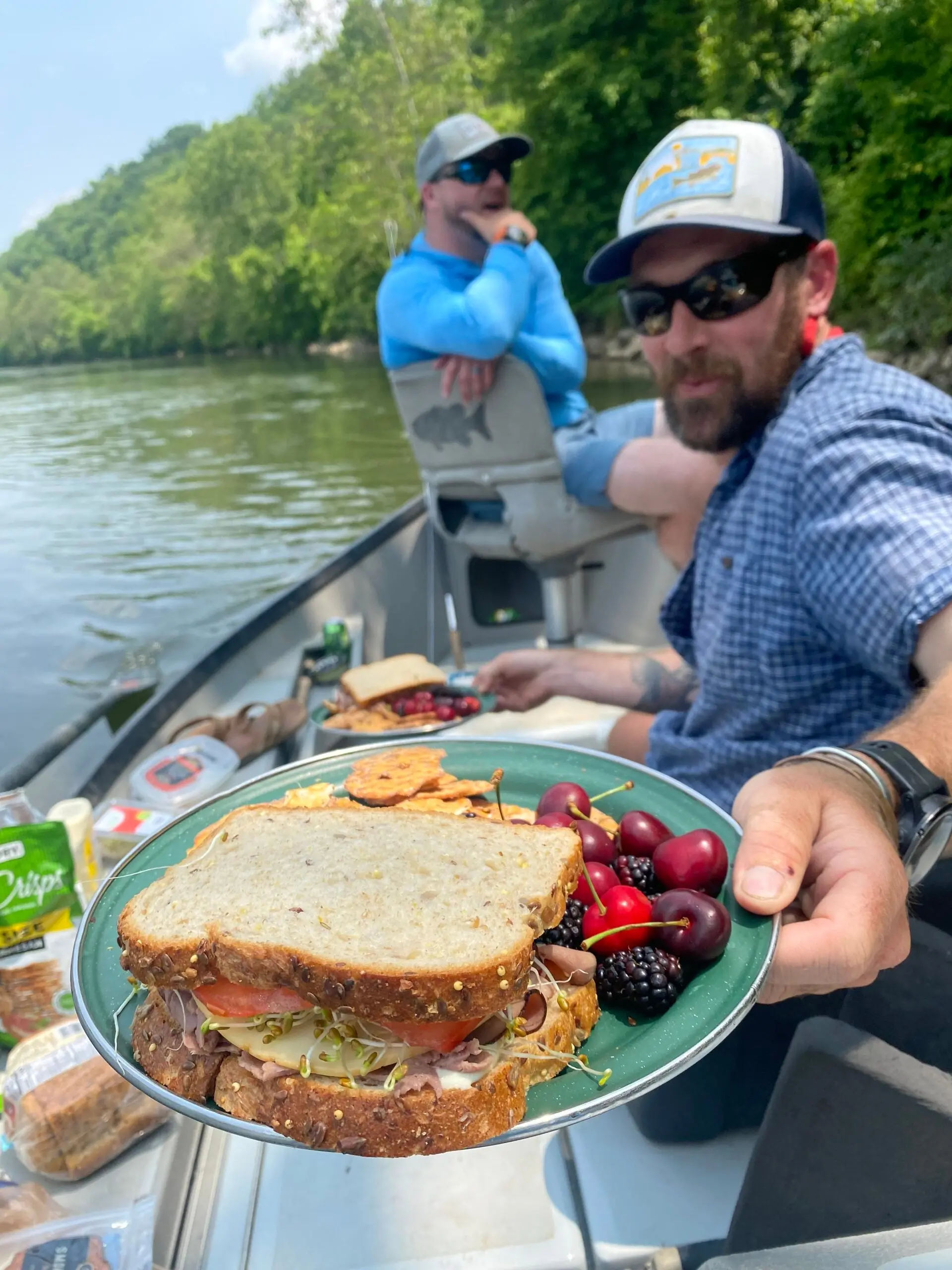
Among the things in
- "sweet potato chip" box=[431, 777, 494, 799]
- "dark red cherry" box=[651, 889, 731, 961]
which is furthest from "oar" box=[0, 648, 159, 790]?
"dark red cherry" box=[651, 889, 731, 961]

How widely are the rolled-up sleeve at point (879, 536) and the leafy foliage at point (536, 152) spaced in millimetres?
16056

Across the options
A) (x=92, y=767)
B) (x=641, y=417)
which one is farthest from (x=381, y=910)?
(x=641, y=417)

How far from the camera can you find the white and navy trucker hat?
2.04 meters

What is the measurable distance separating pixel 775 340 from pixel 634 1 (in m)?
30.8

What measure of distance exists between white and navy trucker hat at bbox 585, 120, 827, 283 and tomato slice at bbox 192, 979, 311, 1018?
6.11ft

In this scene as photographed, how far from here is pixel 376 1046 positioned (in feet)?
3.16

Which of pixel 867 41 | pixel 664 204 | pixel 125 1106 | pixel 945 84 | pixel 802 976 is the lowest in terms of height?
pixel 125 1106

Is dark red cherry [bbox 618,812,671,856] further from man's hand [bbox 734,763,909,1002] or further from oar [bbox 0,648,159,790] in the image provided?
oar [bbox 0,648,159,790]

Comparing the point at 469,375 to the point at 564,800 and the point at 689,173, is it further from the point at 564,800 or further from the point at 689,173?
the point at 564,800

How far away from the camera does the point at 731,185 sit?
2041 millimetres

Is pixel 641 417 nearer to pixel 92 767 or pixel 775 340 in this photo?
pixel 775 340

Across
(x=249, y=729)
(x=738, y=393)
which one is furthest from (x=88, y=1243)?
(x=738, y=393)

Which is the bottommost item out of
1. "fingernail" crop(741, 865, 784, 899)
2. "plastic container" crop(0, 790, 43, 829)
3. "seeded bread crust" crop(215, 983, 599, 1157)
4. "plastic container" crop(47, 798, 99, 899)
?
"plastic container" crop(47, 798, 99, 899)

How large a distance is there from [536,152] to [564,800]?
3065 centimetres
